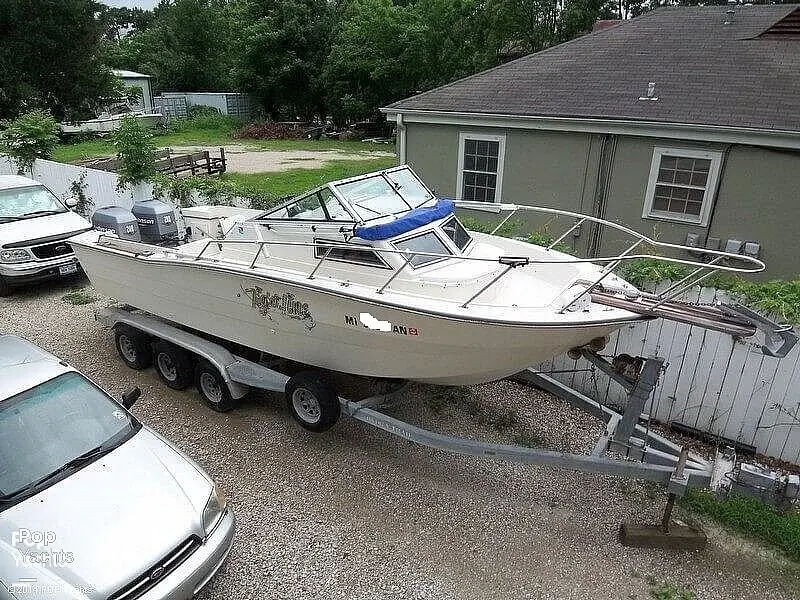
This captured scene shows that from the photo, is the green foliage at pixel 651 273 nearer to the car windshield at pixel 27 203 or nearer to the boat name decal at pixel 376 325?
the boat name decal at pixel 376 325

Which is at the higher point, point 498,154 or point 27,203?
point 498,154

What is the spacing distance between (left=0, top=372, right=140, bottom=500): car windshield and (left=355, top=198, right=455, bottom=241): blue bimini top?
8.29 ft

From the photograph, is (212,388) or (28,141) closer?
(212,388)

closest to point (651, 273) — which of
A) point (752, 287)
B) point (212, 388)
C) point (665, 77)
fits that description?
point (752, 287)

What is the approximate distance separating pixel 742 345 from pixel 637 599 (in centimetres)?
261

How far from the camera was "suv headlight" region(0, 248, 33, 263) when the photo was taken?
837 cm

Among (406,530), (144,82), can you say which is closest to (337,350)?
(406,530)

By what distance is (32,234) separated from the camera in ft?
28.1

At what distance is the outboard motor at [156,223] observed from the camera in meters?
6.94

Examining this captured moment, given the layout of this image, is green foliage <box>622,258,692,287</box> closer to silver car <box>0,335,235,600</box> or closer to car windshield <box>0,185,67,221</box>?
silver car <box>0,335,235,600</box>

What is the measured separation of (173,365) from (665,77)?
9738 mm

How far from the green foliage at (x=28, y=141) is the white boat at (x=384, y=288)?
11018mm

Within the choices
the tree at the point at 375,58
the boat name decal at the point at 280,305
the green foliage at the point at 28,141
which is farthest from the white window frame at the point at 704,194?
the tree at the point at 375,58

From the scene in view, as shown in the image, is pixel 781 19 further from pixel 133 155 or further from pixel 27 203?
pixel 27 203
